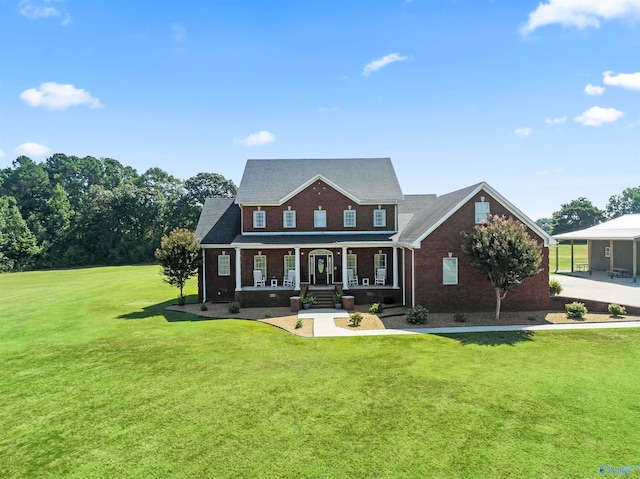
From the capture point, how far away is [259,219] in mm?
27281

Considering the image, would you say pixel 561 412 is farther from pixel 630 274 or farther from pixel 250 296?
pixel 630 274

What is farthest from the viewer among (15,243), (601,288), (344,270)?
(15,243)

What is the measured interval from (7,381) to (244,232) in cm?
1656

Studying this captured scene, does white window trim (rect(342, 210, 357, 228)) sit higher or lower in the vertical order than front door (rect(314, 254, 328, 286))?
higher

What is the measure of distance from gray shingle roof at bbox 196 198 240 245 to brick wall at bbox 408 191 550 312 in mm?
13660

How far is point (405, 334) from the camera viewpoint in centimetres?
1694

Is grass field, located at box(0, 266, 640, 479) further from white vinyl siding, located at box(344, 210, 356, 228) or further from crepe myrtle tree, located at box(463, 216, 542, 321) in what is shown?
white vinyl siding, located at box(344, 210, 356, 228)

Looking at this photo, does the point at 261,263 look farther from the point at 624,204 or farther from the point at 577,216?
the point at 624,204

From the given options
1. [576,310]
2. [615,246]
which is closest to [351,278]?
[576,310]

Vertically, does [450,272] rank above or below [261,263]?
below

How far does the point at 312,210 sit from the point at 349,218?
9.08 feet

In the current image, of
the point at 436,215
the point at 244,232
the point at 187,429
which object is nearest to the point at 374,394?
the point at 187,429

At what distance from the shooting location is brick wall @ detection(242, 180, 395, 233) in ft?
88.9

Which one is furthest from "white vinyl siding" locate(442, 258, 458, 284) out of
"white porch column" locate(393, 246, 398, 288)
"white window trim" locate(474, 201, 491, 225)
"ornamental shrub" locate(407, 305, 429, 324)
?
"white porch column" locate(393, 246, 398, 288)
